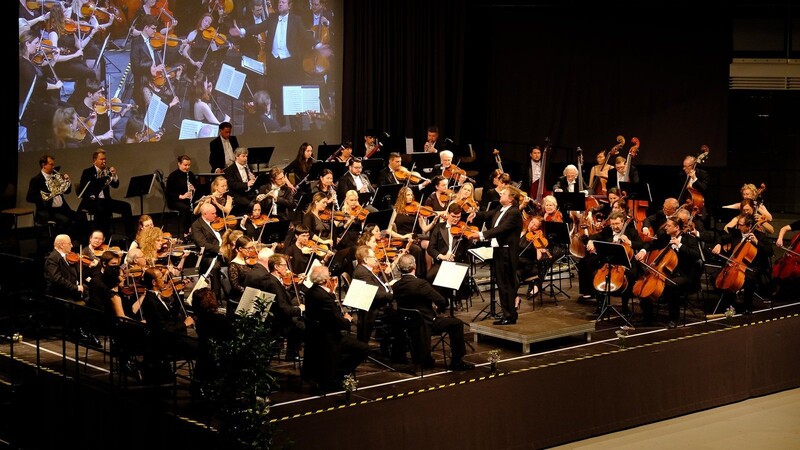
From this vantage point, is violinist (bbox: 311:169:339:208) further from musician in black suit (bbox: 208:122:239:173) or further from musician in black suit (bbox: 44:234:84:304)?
musician in black suit (bbox: 44:234:84:304)

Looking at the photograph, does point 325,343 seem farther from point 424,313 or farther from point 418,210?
point 418,210

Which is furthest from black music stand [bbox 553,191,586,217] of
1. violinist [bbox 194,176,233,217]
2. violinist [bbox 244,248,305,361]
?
violinist [bbox 244,248,305,361]

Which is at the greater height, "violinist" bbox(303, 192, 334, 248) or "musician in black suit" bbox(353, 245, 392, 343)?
"violinist" bbox(303, 192, 334, 248)

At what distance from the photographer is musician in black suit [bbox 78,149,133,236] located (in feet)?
46.1

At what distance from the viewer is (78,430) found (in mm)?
9969

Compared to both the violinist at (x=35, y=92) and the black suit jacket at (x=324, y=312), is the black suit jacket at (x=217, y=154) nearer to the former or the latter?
the violinist at (x=35, y=92)

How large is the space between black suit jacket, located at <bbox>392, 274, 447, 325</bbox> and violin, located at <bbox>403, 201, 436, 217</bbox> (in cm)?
254

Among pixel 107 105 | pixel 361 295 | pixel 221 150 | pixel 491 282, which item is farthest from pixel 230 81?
pixel 361 295

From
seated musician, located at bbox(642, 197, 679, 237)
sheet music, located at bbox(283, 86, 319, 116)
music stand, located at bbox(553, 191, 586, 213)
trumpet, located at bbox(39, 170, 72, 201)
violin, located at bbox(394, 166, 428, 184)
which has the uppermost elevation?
sheet music, located at bbox(283, 86, 319, 116)

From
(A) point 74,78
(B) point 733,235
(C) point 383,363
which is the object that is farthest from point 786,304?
(A) point 74,78

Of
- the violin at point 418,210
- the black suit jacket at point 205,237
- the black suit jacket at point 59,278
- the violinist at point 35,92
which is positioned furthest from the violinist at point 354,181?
the black suit jacket at point 59,278

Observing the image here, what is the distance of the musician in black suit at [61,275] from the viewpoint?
37.7 ft

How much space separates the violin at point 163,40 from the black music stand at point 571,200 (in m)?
5.82

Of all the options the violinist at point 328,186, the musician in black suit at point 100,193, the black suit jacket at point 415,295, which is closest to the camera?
the black suit jacket at point 415,295
